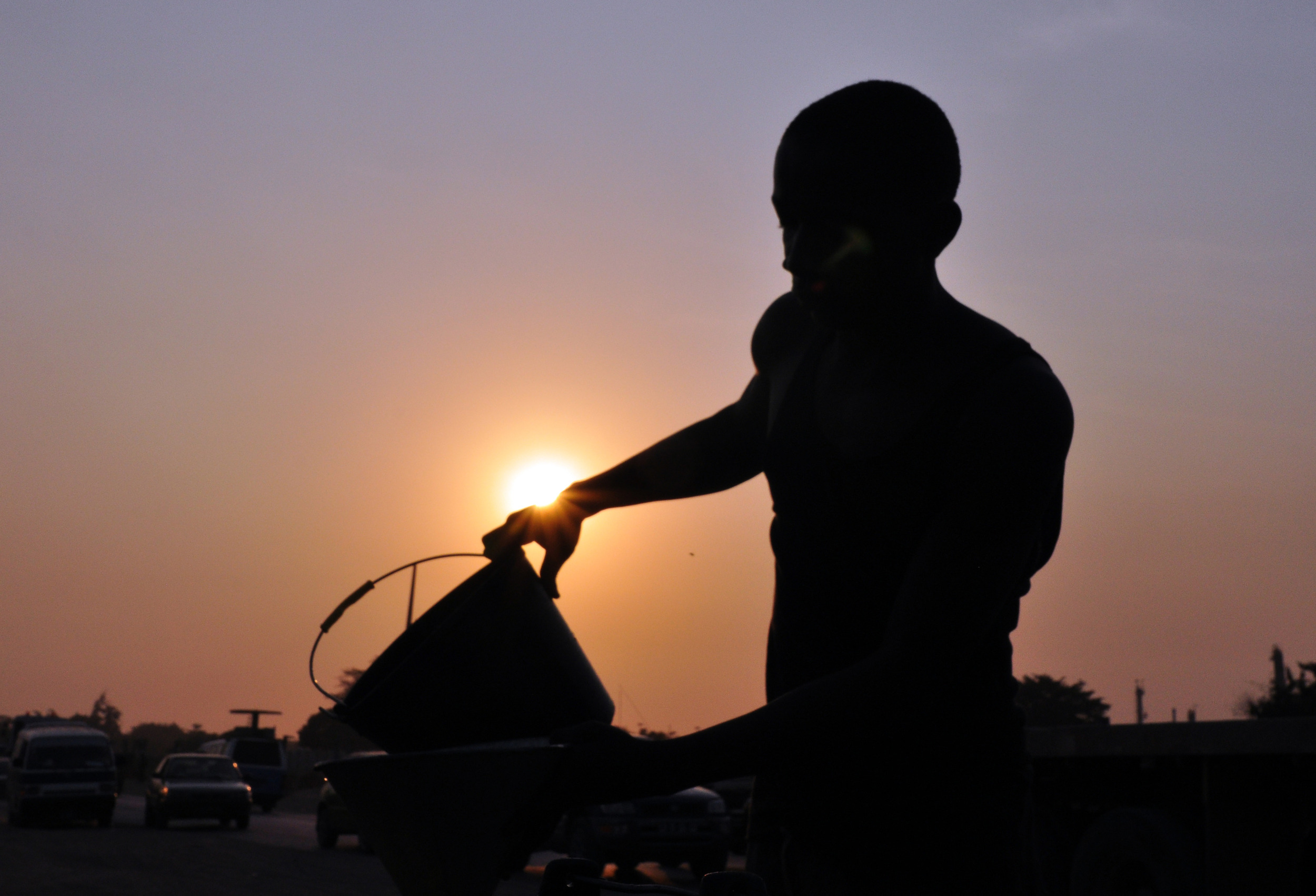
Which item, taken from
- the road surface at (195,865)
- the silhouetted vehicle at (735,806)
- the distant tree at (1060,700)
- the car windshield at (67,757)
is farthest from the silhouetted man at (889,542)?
the distant tree at (1060,700)

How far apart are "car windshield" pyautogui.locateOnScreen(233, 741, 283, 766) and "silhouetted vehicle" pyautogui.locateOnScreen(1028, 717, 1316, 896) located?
32477 mm

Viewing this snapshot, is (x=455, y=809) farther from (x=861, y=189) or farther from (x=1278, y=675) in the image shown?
(x=1278, y=675)

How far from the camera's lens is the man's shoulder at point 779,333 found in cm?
197

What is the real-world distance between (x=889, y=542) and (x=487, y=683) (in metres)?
0.56

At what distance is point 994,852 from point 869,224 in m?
0.78

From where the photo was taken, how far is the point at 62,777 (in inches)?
1111

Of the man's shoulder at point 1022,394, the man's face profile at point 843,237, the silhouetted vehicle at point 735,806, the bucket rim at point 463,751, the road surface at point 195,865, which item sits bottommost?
the road surface at point 195,865

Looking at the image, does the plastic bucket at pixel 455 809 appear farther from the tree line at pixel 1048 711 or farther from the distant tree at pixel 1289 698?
the distant tree at pixel 1289 698

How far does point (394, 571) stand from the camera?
6.93 feet

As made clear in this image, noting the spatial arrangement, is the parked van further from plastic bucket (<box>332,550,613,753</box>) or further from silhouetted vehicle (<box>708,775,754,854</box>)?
plastic bucket (<box>332,550,613,753</box>)

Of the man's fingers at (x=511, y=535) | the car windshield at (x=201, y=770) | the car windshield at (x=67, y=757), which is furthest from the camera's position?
the car windshield at (x=201, y=770)

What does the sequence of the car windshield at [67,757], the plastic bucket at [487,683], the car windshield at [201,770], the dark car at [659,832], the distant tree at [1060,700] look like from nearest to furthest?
1. the plastic bucket at [487,683]
2. the dark car at [659,832]
3. the car windshield at [67,757]
4. the car windshield at [201,770]
5. the distant tree at [1060,700]

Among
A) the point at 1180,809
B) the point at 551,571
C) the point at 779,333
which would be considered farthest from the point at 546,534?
the point at 1180,809

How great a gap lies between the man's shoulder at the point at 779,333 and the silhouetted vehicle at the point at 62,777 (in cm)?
2972
